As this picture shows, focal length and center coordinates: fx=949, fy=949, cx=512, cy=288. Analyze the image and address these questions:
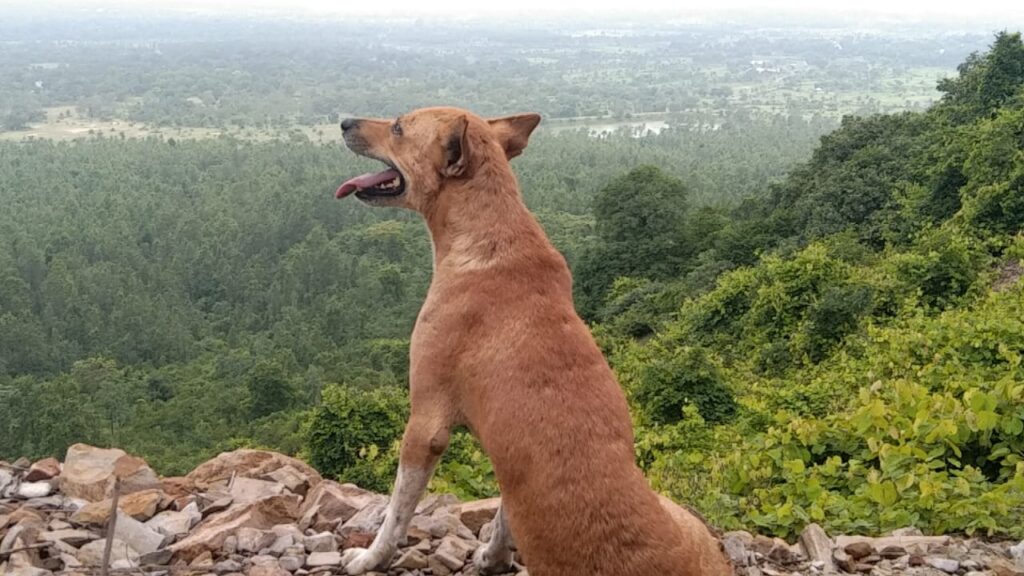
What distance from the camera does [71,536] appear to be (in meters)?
4.47

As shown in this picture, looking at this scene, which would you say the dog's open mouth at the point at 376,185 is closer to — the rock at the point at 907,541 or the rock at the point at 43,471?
the rock at the point at 43,471

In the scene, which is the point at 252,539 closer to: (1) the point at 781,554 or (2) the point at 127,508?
(2) the point at 127,508

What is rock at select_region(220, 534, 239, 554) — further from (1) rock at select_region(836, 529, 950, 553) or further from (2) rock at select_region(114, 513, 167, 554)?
(1) rock at select_region(836, 529, 950, 553)

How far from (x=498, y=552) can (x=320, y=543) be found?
→ 2.89 ft

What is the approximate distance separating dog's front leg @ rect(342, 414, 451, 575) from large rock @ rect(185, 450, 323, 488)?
57.2 inches

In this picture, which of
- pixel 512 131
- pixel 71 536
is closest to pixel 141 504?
pixel 71 536

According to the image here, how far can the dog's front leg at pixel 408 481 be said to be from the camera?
154 inches

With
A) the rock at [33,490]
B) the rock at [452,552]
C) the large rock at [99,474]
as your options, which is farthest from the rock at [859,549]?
the rock at [33,490]

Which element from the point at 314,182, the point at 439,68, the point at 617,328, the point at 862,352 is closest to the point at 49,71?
Answer: the point at 439,68

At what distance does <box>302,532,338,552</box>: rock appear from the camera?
15.0 ft

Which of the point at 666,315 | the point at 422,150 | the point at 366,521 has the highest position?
the point at 422,150

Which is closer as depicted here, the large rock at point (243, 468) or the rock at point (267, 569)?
the rock at point (267, 569)

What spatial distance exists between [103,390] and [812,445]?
28040 millimetres

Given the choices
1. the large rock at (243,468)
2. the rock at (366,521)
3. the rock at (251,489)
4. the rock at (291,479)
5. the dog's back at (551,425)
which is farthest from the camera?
the large rock at (243,468)
